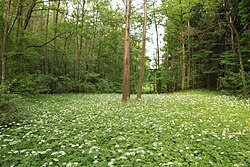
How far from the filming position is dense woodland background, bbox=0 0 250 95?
43.4ft

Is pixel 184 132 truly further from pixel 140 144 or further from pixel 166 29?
pixel 166 29

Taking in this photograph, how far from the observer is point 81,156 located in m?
3.56

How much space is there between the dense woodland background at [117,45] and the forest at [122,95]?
0.13m

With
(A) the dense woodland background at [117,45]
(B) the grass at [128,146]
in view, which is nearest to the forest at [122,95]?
(B) the grass at [128,146]

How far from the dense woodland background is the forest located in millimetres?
134

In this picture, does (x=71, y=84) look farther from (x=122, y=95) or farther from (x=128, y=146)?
(x=128, y=146)

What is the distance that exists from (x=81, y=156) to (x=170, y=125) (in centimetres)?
338

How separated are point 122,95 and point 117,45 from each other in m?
16.2

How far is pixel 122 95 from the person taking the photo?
1230 cm

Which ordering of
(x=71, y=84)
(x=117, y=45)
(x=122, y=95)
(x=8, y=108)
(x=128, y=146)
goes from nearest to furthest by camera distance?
(x=128, y=146) → (x=8, y=108) → (x=122, y=95) → (x=71, y=84) → (x=117, y=45)

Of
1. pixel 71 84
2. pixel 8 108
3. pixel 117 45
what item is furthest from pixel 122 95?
pixel 117 45

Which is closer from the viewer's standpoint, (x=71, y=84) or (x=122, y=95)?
(x=122, y=95)

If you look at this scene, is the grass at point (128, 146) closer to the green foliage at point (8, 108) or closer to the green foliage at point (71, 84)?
the green foliage at point (8, 108)

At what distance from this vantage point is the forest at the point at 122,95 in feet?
12.5
